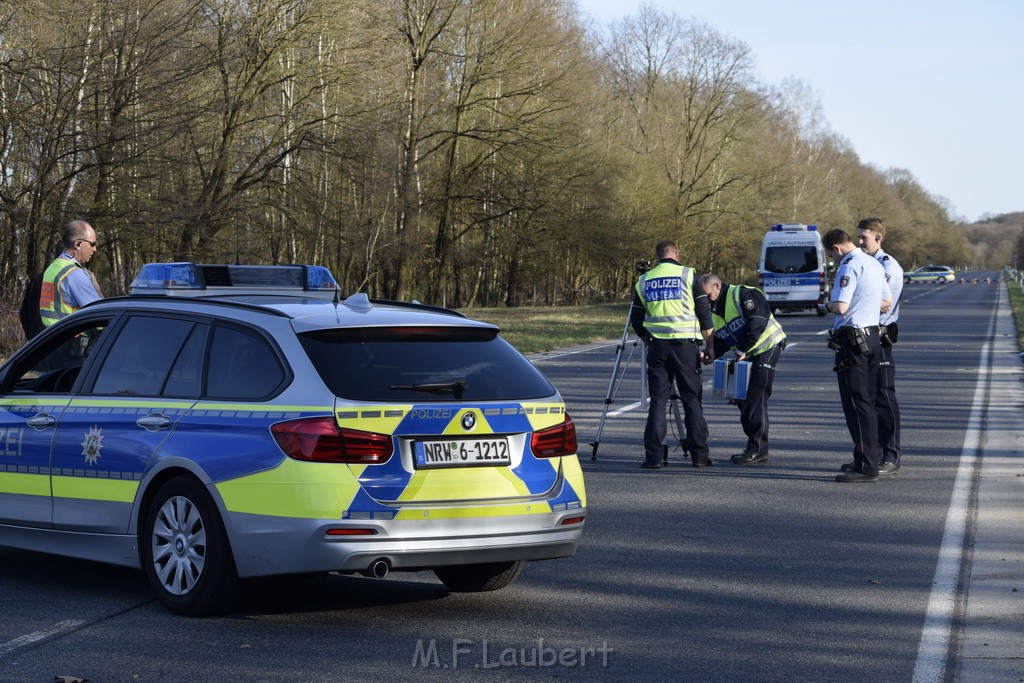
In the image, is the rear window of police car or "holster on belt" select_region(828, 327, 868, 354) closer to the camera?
the rear window of police car

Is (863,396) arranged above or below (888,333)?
below

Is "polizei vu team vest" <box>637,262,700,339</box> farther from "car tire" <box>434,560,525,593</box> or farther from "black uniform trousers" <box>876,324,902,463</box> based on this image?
"car tire" <box>434,560,525,593</box>

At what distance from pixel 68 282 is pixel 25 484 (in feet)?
9.55

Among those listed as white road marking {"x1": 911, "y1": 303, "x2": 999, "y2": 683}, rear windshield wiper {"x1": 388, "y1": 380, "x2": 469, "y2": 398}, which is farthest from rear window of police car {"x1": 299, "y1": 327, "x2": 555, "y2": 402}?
white road marking {"x1": 911, "y1": 303, "x2": 999, "y2": 683}

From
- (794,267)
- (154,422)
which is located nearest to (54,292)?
(154,422)

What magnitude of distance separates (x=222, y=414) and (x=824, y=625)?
2756 millimetres

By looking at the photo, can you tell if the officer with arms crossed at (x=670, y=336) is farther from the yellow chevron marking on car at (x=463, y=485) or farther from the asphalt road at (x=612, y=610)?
the yellow chevron marking on car at (x=463, y=485)

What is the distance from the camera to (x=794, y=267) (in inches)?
1695

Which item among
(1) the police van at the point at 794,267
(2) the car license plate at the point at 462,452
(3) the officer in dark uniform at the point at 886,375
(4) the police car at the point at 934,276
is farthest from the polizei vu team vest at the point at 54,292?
(4) the police car at the point at 934,276

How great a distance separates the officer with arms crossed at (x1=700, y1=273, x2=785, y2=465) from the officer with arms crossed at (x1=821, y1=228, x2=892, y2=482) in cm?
119

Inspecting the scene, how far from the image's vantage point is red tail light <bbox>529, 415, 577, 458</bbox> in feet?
20.1

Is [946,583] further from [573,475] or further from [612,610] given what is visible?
[573,475]

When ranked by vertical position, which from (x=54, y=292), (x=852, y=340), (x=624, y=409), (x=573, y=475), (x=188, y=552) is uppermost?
(x=54, y=292)

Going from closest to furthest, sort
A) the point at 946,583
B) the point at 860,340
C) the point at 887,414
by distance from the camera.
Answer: the point at 946,583 < the point at 860,340 < the point at 887,414
